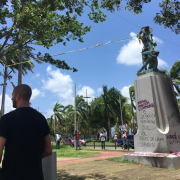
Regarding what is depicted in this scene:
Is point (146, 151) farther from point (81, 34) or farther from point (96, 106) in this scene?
point (96, 106)

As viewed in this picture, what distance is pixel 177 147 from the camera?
712cm

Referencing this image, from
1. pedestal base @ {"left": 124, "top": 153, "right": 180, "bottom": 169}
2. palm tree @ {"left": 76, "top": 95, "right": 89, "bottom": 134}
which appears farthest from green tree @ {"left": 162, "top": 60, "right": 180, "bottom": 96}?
palm tree @ {"left": 76, "top": 95, "right": 89, "bottom": 134}

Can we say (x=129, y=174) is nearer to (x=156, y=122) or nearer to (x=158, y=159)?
(x=158, y=159)

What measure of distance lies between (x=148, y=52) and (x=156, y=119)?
2913 mm

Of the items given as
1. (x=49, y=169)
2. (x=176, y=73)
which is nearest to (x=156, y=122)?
(x=49, y=169)

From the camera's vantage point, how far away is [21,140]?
1916 mm

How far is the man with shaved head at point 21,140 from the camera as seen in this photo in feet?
6.09

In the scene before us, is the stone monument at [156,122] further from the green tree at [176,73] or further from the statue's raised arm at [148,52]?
the green tree at [176,73]

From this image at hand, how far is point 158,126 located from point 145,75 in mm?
2114

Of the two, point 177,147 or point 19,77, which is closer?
point 177,147

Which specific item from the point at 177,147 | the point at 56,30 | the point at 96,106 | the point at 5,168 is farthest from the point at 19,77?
the point at 96,106

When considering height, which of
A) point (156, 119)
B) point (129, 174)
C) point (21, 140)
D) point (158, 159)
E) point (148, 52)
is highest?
point (148, 52)

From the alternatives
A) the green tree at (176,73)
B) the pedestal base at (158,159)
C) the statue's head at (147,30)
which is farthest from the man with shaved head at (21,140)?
the green tree at (176,73)

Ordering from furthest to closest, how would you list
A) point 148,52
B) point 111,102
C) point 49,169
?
point 111,102, point 148,52, point 49,169
